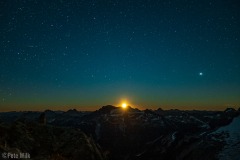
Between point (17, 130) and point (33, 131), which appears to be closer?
point (17, 130)

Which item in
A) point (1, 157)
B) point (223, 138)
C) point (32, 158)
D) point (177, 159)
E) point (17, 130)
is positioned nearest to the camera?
point (1, 157)

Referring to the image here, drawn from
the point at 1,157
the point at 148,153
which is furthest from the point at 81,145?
the point at 148,153

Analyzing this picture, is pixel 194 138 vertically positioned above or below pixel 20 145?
below

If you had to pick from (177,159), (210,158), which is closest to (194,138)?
(177,159)

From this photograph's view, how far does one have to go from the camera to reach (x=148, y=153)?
150m

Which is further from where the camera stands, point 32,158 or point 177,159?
point 177,159

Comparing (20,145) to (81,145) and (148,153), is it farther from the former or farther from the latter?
(148,153)

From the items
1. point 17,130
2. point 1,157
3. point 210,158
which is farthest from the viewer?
point 210,158

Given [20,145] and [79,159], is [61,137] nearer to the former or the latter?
[79,159]

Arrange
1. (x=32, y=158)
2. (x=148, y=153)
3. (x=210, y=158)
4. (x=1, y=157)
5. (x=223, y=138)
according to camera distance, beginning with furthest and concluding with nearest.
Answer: (x=148, y=153)
(x=223, y=138)
(x=210, y=158)
(x=32, y=158)
(x=1, y=157)

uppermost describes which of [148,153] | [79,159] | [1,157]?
[1,157]

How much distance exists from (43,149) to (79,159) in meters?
3.86

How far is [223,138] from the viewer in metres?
128

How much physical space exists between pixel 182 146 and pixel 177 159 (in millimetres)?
→ 14233
